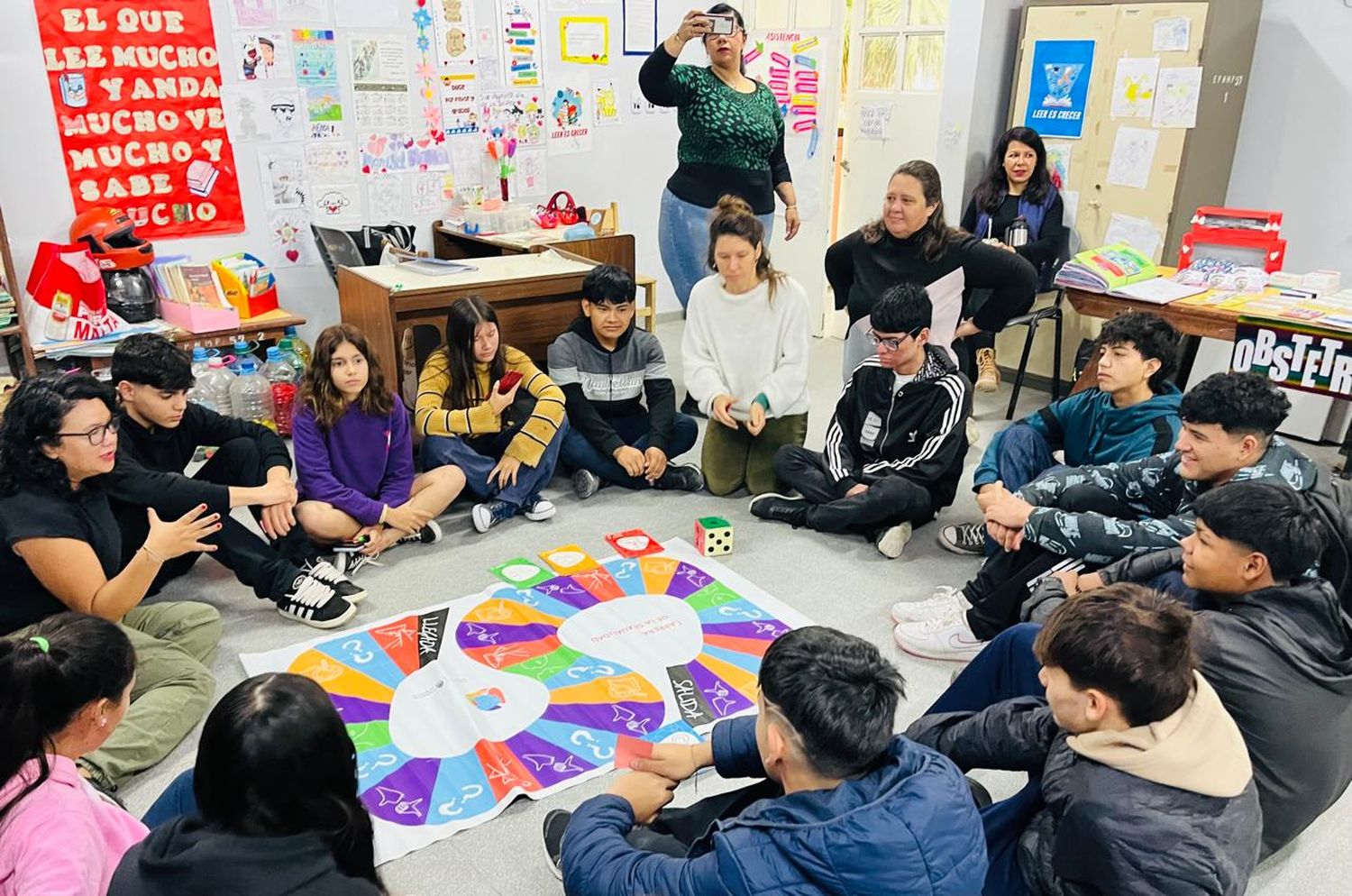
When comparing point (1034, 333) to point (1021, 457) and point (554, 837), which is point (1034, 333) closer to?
point (1021, 457)

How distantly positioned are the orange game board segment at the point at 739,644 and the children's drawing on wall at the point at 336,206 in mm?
3038

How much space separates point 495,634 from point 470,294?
1.47 m

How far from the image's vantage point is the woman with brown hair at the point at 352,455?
2906mm

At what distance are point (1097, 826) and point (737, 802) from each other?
1.77 ft

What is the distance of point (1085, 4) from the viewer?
425 centimetres

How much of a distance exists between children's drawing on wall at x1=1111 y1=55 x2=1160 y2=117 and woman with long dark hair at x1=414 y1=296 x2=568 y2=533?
275 cm

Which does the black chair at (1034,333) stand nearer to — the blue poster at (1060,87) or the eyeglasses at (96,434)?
the blue poster at (1060,87)

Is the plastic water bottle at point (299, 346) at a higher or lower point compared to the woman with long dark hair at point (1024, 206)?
lower

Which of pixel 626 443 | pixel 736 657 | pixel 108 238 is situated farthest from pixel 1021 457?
pixel 108 238

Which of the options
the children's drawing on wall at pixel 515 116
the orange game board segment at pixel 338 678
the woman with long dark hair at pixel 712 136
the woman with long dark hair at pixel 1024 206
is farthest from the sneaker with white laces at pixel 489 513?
the children's drawing on wall at pixel 515 116

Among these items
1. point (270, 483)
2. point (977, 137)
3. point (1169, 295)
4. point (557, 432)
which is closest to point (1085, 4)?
point (977, 137)

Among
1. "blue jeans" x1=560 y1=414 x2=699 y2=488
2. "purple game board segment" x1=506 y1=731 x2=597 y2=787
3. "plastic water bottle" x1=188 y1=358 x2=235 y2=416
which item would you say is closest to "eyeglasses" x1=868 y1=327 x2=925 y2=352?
"blue jeans" x1=560 y1=414 x2=699 y2=488

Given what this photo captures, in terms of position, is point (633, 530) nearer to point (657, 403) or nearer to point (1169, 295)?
point (657, 403)

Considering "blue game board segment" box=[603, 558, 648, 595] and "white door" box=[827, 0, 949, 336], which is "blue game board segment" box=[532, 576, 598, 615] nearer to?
"blue game board segment" box=[603, 558, 648, 595]
